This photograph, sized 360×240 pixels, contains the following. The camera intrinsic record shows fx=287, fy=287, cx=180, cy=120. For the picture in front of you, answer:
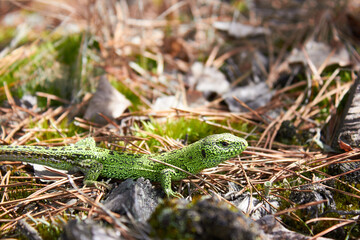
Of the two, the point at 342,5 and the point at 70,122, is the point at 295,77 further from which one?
the point at 70,122

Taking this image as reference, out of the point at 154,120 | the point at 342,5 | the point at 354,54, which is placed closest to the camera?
the point at 154,120

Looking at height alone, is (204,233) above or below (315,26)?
below

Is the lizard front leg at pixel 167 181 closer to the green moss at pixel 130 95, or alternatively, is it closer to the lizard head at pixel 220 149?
the lizard head at pixel 220 149

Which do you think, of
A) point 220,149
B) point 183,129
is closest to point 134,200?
point 220,149

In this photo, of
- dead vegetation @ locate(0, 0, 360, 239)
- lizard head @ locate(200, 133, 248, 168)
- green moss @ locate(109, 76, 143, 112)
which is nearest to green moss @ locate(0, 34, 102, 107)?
dead vegetation @ locate(0, 0, 360, 239)

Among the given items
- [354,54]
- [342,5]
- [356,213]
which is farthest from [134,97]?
[342,5]
